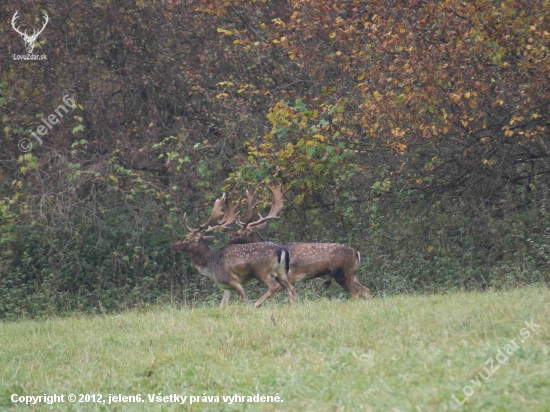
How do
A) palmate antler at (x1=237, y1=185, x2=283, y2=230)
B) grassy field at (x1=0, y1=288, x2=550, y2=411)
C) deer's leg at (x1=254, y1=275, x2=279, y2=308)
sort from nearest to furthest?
1. grassy field at (x1=0, y1=288, x2=550, y2=411)
2. deer's leg at (x1=254, y1=275, x2=279, y2=308)
3. palmate antler at (x1=237, y1=185, x2=283, y2=230)

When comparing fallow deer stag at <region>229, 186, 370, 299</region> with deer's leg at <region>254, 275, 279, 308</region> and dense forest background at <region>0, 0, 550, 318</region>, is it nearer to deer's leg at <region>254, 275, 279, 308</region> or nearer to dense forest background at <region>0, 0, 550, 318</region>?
deer's leg at <region>254, 275, 279, 308</region>

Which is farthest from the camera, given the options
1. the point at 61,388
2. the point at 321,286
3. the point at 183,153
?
the point at 183,153

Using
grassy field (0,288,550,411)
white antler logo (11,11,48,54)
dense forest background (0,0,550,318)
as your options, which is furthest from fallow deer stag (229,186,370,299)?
white antler logo (11,11,48,54)

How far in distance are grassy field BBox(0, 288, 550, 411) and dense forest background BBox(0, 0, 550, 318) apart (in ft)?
13.3

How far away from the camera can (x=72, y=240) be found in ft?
60.5

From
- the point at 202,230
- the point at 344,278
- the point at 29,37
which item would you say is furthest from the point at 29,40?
the point at 344,278

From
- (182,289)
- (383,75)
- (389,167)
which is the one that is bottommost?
(182,289)

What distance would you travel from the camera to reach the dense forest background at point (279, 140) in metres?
14.4

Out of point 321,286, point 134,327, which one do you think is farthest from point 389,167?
point 134,327

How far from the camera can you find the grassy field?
6613 mm

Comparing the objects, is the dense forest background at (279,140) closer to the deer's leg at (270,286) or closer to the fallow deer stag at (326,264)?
the fallow deer stag at (326,264)

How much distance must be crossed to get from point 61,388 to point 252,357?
1.87m

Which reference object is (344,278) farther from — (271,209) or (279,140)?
(279,140)

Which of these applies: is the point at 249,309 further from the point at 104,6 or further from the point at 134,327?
the point at 104,6
